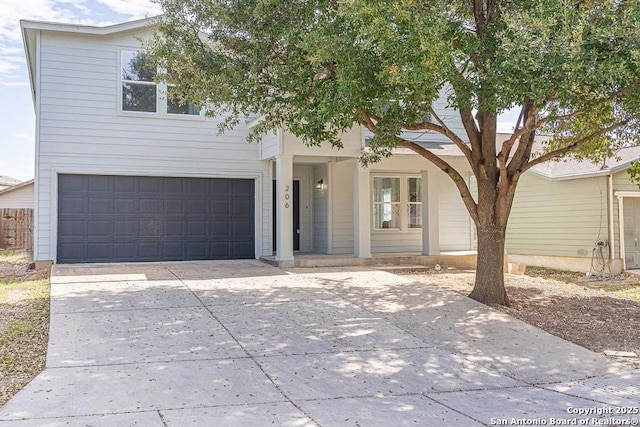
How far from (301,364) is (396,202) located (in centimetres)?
1036

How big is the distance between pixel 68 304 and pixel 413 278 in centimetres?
649

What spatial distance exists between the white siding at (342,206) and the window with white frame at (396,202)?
0.85m

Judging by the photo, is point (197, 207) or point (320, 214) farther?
point (320, 214)

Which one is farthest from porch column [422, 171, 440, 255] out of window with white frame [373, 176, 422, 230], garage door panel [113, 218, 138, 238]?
garage door panel [113, 218, 138, 238]

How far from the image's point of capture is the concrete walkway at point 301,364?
4504mm

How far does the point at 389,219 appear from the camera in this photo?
15.7 m

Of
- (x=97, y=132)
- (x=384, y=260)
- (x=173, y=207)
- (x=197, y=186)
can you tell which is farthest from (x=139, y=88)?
(x=384, y=260)

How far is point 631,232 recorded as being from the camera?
14992 mm

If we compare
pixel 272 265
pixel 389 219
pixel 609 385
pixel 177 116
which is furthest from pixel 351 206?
pixel 609 385

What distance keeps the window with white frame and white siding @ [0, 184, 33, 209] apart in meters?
18.6

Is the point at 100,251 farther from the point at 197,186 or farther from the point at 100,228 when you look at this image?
the point at 197,186

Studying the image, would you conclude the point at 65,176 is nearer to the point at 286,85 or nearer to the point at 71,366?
the point at 286,85

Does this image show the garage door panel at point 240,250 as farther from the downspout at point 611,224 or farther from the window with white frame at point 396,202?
the downspout at point 611,224

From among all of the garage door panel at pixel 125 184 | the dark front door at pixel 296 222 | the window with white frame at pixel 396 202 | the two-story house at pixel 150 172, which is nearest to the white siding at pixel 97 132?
the two-story house at pixel 150 172
